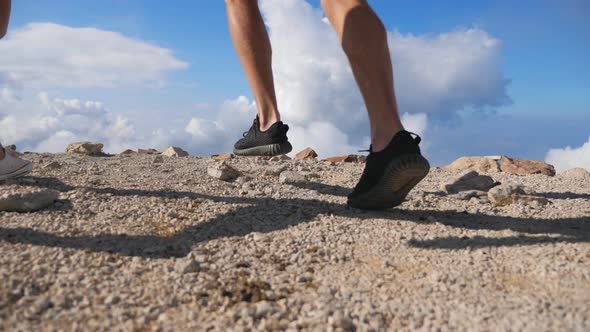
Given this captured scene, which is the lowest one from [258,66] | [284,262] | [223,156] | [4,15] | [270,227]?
[284,262]

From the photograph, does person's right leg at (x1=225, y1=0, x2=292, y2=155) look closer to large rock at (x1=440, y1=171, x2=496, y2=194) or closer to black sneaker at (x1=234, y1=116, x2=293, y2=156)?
black sneaker at (x1=234, y1=116, x2=293, y2=156)

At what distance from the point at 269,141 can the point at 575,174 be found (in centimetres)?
404

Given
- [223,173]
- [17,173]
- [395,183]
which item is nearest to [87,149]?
[17,173]

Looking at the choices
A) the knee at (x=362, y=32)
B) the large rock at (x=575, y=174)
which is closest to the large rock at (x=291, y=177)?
the knee at (x=362, y=32)

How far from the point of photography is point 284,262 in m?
2.45

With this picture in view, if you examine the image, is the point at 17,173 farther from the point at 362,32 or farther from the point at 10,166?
the point at 362,32

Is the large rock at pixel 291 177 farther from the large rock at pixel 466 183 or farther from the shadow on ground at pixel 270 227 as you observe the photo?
the large rock at pixel 466 183

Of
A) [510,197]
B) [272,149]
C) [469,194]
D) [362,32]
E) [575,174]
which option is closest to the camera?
[362,32]

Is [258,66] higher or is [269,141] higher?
[258,66]

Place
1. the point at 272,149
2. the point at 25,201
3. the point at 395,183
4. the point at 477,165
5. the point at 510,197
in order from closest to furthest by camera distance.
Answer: the point at 395,183 → the point at 25,201 → the point at 272,149 → the point at 510,197 → the point at 477,165

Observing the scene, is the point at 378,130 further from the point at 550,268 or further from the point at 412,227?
the point at 550,268

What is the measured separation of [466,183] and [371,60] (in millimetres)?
2063

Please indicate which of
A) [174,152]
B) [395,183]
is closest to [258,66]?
[395,183]

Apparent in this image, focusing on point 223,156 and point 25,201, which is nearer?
point 25,201
